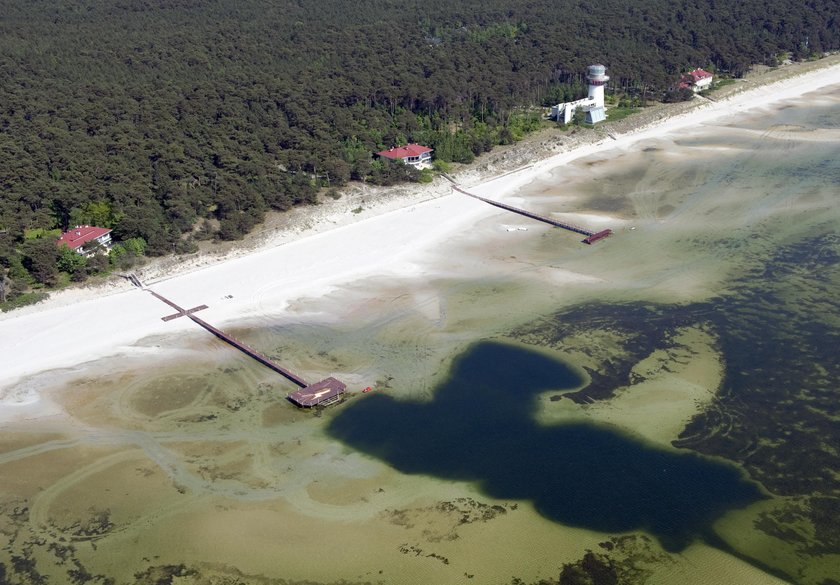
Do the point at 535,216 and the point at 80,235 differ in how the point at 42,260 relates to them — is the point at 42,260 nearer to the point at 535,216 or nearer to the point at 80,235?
the point at 80,235

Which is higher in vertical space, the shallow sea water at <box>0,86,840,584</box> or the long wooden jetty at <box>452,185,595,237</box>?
the long wooden jetty at <box>452,185,595,237</box>

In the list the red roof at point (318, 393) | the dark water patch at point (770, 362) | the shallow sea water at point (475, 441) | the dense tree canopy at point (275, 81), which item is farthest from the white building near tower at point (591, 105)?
the red roof at point (318, 393)

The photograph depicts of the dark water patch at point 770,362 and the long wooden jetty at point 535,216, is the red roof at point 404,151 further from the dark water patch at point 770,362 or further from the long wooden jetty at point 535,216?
the dark water patch at point 770,362

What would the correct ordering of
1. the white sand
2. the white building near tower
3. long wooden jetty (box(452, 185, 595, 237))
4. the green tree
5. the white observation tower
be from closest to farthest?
the white sand, the green tree, long wooden jetty (box(452, 185, 595, 237)), the white building near tower, the white observation tower

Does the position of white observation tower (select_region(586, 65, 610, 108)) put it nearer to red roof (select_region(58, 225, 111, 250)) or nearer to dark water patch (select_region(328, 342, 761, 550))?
dark water patch (select_region(328, 342, 761, 550))

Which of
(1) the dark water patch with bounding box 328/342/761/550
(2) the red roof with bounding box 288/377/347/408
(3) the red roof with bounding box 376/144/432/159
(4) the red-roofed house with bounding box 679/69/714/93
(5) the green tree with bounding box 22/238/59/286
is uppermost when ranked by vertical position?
(4) the red-roofed house with bounding box 679/69/714/93

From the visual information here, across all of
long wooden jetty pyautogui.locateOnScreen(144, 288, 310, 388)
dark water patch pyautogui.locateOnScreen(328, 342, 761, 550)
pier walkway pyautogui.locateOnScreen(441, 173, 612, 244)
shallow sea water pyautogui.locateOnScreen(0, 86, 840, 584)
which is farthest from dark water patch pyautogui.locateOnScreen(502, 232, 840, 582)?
long wooden jetty pyautogui.locateOnScreen(144, 288, 310, 388)
